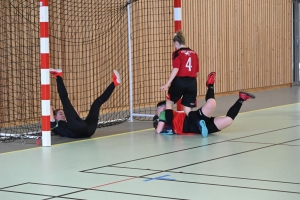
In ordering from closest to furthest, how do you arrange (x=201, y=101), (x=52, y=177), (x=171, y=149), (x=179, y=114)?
(x=52, y=177) → (x=171, y=149) → (x=179, y=114) → (x=201, y=101)

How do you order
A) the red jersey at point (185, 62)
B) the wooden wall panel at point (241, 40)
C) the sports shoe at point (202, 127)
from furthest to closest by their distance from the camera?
1. the wooden wall panel at point (241, 40)
2. the red jersey at point (185, 62)
3. the sports shoe at point (202, 127)

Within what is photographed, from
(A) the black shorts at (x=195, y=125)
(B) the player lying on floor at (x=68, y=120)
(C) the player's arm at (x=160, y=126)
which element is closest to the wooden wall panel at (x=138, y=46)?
(B) the player lying on floor at (x=68, y=120)

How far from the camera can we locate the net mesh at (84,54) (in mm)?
10977

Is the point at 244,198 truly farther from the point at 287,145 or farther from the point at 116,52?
the point at 116,52

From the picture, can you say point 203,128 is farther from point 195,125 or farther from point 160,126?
point 160,126

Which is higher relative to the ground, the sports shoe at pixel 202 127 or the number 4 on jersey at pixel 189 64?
the number 4 on jersey at pixel 189 64

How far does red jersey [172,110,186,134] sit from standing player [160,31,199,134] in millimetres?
67

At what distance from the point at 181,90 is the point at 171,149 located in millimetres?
1857

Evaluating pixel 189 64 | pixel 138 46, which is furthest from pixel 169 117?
pixel 138 46

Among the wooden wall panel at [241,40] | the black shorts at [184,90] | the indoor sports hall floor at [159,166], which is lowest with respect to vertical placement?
the indoor sports hall floor at [159,166]

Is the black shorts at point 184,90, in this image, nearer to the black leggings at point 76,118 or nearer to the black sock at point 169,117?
the black sock at point 169,117

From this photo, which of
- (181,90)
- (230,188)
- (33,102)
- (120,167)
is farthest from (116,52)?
(230,188)

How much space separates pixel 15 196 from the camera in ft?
18.3

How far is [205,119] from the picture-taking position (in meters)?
9.16
